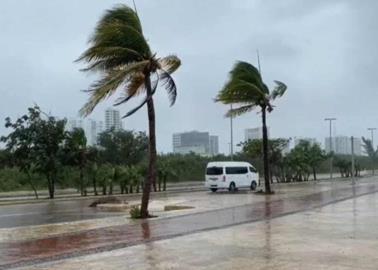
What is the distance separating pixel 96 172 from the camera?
4069 cm

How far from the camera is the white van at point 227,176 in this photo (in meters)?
42.4

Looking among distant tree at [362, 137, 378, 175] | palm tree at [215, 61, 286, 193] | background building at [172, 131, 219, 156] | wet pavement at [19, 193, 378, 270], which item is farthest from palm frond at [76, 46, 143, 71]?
distant tree at [362, 137, 378, 175]

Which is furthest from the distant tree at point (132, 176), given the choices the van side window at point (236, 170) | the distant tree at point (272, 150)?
the distant tree at point (272, 150)

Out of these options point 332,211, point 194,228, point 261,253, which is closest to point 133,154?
point 332,211

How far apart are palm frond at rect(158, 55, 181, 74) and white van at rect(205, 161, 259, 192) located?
2261 cm

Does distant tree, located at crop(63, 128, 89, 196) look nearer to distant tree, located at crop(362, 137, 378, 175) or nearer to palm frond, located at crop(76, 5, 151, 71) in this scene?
palm frond, located at crop(76, 5, 151, 71)

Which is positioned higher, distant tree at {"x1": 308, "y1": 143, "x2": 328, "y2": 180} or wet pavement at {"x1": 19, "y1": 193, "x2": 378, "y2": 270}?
distant tree at {"x1": 308, "y1": 143, "x2": 328, "y2": 180}

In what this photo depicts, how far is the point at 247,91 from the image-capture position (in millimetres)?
33156

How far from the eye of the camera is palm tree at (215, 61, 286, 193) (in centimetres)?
3278

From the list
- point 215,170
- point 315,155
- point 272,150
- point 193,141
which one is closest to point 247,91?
point 215,170

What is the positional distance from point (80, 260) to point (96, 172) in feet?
96.1

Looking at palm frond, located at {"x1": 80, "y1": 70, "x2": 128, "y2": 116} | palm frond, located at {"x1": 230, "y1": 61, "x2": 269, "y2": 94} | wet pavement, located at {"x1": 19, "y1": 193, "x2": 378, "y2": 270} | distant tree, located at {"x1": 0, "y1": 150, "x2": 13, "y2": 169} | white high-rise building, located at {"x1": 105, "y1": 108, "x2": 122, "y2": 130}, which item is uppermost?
white high-rise building, located at {"x1": 105, "y1": 108, "x2": 122, "y2": 130}

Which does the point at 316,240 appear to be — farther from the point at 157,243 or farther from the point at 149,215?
the point at 149,215

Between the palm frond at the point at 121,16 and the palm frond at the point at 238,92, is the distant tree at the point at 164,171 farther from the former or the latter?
the palm frond at the point at 121,16
